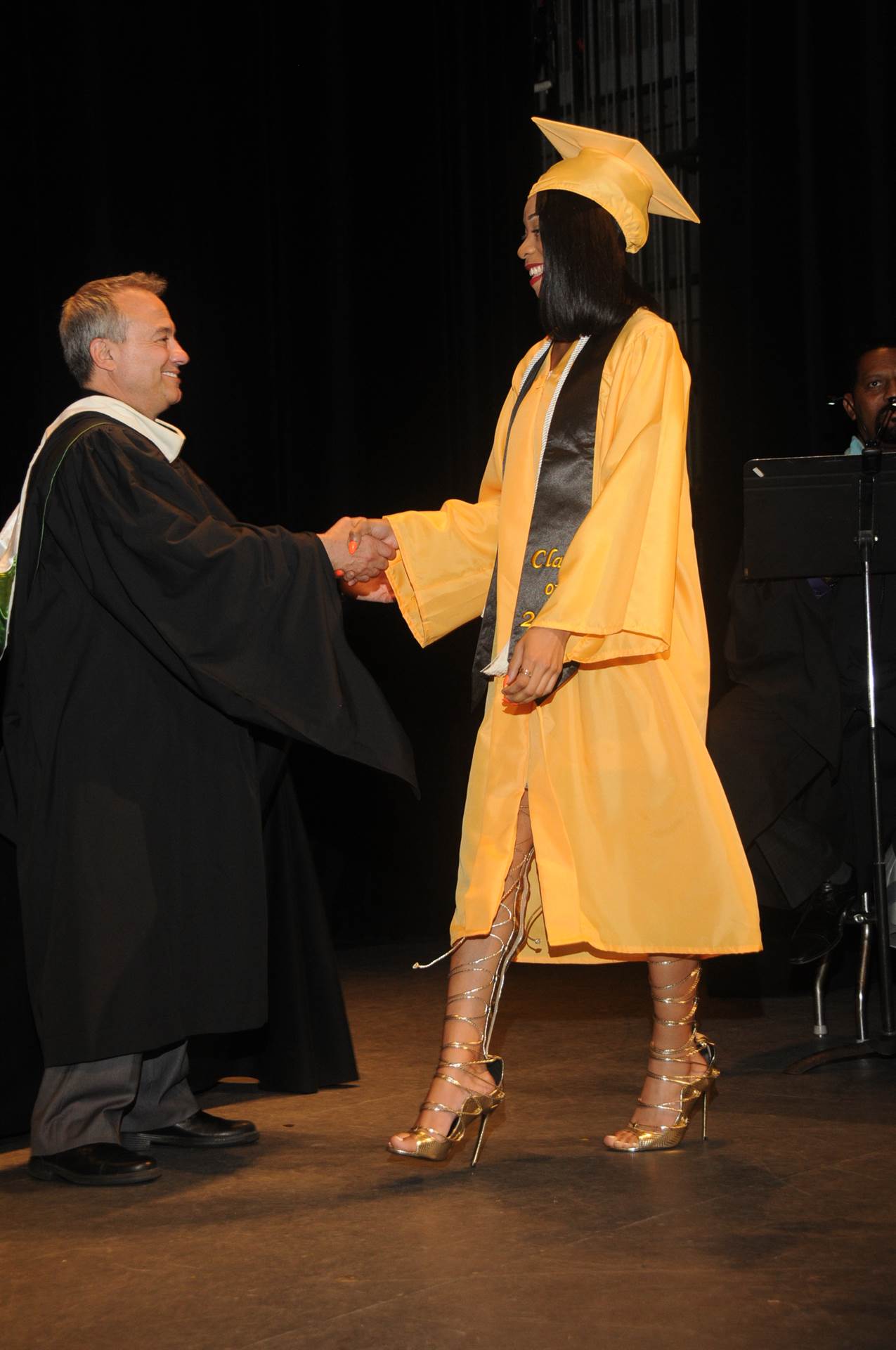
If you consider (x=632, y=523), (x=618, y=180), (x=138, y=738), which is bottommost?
(x=138, y=738)

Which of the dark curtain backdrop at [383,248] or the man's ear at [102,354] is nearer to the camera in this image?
the man's ear at [102,354]

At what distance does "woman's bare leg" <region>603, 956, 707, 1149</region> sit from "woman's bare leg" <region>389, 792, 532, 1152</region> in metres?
0.26

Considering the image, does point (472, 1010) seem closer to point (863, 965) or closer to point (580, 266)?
point (580, 266)

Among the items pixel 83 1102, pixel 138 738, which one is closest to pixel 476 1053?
pixel 83 1102

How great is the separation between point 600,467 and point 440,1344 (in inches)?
55.5

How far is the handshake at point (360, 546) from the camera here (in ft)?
9.34

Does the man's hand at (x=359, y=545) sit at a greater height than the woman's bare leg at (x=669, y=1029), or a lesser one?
greater

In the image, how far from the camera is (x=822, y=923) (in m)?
3.68

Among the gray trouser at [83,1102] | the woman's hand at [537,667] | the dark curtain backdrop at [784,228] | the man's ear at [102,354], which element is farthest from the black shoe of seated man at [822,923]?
the man's ear at [102,354]

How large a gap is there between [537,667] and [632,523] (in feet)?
0.95

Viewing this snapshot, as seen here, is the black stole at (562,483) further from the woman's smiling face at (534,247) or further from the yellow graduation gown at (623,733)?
the woman's smiling face at (534,247)

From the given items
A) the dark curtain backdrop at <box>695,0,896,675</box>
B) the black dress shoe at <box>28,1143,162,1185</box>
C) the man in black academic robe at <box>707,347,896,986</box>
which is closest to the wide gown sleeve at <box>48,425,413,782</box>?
the black dress shoe at <box>28,1143,162,1185</box>

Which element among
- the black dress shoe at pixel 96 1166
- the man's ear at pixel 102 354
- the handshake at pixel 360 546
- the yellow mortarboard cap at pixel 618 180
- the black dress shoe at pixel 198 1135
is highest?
the yellow mortarboard cap at pixel 618 180

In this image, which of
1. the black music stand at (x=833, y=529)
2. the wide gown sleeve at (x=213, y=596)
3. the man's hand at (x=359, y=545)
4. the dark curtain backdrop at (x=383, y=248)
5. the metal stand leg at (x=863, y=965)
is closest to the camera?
the wide gown sleeve at (x=213, y=596)
